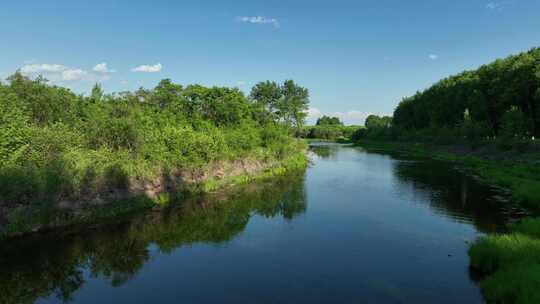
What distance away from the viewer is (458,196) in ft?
108

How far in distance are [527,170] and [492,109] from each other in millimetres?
44186

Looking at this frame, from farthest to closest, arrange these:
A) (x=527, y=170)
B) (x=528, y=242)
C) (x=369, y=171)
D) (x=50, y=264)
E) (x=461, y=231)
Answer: (x=369, y=171), (x=527, y=170), (x=461, y=231), (x=50, y=264), (x=528, y=242)

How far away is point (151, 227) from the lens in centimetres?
2278

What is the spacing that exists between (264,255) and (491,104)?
8008 cm

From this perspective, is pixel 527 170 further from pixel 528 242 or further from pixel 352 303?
pixel 352 303

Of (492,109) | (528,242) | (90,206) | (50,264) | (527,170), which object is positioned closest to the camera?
(528,242)

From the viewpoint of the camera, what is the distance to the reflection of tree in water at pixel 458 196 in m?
24.8

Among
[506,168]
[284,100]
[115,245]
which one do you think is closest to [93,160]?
[115,245]

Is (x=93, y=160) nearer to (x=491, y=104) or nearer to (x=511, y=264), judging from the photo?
(x=511, y=264)

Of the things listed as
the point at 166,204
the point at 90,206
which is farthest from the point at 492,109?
the point at 90,206

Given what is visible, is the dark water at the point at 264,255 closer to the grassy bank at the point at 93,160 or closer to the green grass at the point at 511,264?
the green grass at the point at 511,264

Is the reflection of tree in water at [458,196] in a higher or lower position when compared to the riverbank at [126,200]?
lower

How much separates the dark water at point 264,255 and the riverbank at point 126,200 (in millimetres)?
1474

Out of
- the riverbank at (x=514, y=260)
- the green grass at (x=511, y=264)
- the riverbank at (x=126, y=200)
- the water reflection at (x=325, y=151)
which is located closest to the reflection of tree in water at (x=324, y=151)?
the water reflection at (x=325, y=151)
